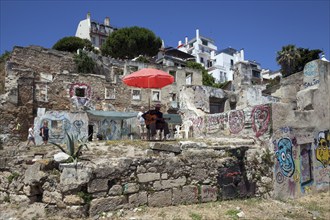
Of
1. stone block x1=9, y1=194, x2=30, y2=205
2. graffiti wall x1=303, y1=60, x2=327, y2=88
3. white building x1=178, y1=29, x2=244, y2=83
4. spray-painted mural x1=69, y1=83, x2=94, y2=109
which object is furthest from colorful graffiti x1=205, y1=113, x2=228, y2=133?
white building x1=178, y1=29, x2=244, y2=83

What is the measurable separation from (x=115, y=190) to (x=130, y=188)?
1.15 ft

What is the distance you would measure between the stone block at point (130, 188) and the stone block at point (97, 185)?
466 mm

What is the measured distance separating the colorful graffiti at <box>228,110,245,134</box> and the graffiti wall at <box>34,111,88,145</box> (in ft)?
38.3

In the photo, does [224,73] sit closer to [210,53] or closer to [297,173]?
[210,53]

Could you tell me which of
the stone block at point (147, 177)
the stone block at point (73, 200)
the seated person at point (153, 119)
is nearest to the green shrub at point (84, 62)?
the seated person at point (153, 119)

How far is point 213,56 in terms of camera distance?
2459 inches

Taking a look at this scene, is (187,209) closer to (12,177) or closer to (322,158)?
(12,177)

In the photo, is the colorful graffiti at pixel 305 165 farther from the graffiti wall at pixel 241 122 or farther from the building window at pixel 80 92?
the building window at pixel 80 92

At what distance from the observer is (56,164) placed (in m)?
6.05

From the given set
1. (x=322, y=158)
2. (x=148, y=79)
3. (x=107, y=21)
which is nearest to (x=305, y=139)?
(x=322, y=158)

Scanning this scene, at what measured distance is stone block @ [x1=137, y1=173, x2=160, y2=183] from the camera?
6.09m

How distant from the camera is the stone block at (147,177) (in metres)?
6.09

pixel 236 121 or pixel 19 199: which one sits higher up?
pixel 236 121

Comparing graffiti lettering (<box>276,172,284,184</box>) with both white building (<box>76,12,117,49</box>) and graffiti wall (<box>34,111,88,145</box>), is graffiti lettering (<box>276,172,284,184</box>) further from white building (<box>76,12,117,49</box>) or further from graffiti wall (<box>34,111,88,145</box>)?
white building (<box>76,12,117,49</box>)
